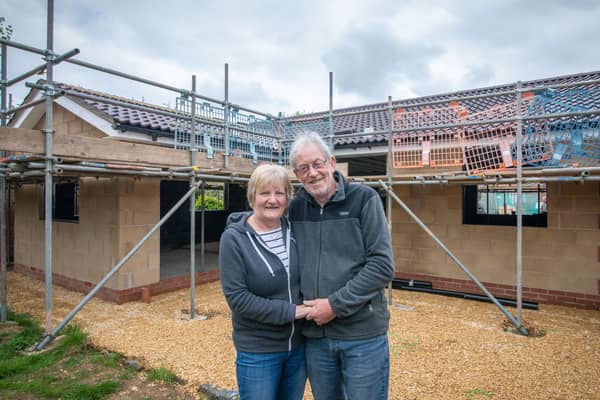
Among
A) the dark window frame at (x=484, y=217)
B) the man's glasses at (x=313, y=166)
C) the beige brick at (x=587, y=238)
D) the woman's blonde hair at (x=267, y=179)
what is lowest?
the beige brick at (x=587, y=238)

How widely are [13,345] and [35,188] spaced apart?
17.2 feet

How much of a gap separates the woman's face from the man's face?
0.14m

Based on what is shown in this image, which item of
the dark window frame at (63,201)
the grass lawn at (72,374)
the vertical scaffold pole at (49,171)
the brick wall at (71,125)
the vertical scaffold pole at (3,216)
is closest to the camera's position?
the grass lawn at (72,374)

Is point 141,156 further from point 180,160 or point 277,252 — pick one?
point 277,252

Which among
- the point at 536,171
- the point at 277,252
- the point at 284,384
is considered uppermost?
the point at 536,171

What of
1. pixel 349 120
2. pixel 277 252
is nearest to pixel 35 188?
pixel 349 120

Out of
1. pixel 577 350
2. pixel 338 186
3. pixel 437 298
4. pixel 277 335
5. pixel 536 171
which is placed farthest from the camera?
pixel 437 298

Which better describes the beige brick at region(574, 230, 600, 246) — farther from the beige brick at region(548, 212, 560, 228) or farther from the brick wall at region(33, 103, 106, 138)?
the brick wall at region(33, 103, 106, 138)

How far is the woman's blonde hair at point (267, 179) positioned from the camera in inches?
71.9

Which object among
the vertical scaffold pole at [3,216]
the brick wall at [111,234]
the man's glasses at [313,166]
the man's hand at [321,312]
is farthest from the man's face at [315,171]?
the vertical scaffold pole at [3,216]

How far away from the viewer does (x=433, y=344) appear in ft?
13.7

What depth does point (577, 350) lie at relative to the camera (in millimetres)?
4031

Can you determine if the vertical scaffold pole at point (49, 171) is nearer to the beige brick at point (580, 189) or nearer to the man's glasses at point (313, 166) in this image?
the man's glasses at point (313, 166)

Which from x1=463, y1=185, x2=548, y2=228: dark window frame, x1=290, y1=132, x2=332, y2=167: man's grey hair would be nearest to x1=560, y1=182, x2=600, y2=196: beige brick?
x1=463, y1=185, x2=548, y2=228: dark window frame
